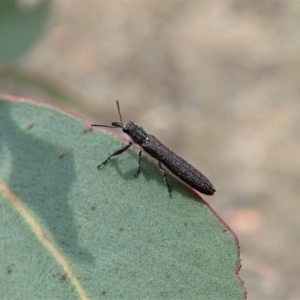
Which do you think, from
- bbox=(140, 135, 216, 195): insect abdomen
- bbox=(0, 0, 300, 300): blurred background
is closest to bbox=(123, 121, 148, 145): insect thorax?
bbox=(140, 135, 216, 195): insect abdomen

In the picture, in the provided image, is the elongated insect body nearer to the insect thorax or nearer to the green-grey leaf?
the insect thorax

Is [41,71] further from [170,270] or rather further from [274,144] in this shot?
[170,270]

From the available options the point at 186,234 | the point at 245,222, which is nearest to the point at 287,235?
the point at 245,222

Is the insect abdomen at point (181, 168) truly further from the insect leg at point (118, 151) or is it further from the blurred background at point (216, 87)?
the blurred background at point (216, 87)

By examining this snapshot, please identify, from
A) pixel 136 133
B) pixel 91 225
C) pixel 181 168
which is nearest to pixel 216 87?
pixel 136 133

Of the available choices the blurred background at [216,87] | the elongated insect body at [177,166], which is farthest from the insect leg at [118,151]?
the blurred background at [216,87]

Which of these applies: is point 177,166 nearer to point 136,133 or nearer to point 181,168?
point 181,168
